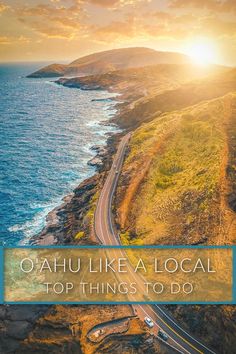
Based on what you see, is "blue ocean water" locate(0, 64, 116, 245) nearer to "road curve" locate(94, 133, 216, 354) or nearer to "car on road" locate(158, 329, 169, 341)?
"road curve" locate(94, 133, 216, 354)

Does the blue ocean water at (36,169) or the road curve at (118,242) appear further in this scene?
the blue ocean water at (36,169)

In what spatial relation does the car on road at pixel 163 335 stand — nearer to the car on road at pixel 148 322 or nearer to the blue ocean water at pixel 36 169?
the car on road at pixel 148 322

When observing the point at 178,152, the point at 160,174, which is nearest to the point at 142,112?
the point at 178,152

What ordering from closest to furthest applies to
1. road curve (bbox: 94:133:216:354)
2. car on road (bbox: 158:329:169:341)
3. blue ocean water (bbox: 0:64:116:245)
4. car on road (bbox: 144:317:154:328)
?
road curve (bbox: 94:133:216:354), car on road (bbox: 158:329:169:341), car on road (bbox: 144:317:154:328), blue ocean water (bbox: 0:64:116:245)

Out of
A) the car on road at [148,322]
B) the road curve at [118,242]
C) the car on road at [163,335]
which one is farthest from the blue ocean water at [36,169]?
the car on road at [163,335]

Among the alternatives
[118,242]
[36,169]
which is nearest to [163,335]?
[118,242]


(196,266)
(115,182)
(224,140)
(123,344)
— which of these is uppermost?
(224,140)

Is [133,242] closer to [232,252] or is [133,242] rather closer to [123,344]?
[232,252]

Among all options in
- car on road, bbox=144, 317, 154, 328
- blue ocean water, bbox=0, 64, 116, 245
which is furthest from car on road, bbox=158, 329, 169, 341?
blue ocean water, bbox=0, 64, 116, 245
